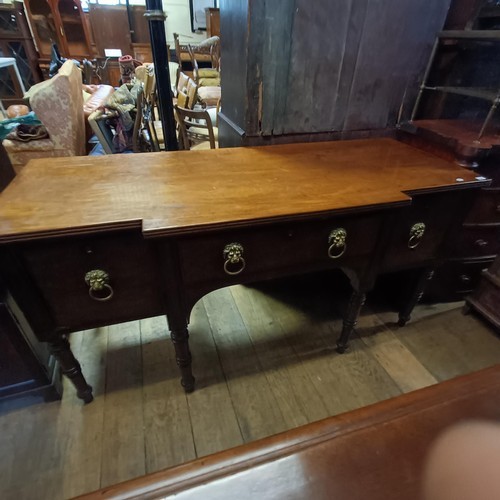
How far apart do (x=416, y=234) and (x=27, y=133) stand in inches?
116

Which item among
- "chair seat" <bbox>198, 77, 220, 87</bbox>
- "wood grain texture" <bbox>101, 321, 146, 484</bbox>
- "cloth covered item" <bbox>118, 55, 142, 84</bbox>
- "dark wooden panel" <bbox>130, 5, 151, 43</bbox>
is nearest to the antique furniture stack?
"wood grain texture" <bbox>101, 321, 146, 484</bbox>

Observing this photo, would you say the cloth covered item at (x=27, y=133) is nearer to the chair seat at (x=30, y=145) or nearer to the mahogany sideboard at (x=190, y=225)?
the chair seat at (x=30, y=145)

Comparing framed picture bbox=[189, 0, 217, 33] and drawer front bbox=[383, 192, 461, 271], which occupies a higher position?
framed picture bbox=[189, 0, 217, 33]

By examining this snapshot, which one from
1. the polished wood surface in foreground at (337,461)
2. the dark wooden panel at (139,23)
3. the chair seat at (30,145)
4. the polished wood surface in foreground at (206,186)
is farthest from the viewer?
the dark wooden panel at (139,23)

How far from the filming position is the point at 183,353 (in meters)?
1.02

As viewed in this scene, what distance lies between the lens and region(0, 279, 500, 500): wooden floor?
3.27 feet

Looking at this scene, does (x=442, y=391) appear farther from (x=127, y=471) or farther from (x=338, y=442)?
(x=127, y=471)

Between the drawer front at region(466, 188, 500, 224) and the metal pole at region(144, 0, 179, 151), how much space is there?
1.28m

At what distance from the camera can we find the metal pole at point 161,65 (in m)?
0.98

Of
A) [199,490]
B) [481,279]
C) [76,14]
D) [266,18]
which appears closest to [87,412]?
[199,490]

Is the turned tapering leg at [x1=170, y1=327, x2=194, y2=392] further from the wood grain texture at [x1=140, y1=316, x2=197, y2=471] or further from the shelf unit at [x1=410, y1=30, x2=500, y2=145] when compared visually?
the shelf unit at [x1=410, y1=30, x2=500, y2=145]

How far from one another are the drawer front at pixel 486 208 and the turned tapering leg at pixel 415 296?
11.8 inches

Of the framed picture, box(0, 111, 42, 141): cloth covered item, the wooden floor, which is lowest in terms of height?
the wooden floor

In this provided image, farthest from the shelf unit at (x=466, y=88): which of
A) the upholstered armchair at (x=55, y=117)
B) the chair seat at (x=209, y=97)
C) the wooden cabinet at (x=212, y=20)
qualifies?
the wooden cabinet at (x=212, y=20)
